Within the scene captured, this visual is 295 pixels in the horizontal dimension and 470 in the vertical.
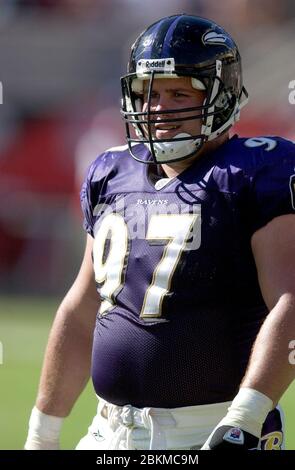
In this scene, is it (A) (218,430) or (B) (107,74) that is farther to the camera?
(B) (107,74)

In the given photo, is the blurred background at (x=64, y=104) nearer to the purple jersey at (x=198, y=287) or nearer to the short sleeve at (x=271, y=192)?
the purple jersey at (x=198, y=287)

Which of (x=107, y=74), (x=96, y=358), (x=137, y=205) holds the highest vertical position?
(x=137, y=205)

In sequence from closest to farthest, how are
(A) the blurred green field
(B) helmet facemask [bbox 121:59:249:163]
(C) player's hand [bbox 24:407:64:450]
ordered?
1. (B) helmet facemask [bbox 121:59:249:163]
2. (C) player's hand [bbox 24:407:64:450]
3. (A) the blurred green field

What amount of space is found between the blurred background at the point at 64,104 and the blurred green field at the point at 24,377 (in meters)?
0.05

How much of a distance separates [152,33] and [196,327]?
868mm

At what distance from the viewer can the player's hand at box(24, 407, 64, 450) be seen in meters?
2.94

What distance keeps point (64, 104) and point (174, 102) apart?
809 cm

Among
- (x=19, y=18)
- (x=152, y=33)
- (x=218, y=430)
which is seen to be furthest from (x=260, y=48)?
(x=218, y=430)

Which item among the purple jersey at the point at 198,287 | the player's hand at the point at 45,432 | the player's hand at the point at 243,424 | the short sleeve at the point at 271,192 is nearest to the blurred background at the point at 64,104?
the player's hand at the point at 45,432

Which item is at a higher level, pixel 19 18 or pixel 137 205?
pixel 137 205

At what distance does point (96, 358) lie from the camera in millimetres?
2807

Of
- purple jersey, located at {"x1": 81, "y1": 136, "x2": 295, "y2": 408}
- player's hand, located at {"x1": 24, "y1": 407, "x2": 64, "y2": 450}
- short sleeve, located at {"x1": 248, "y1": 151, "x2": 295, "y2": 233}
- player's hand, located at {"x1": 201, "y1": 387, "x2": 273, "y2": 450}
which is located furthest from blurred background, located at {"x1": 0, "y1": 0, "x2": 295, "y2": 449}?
player's hand, located at {"x1": 201, "y1": 387, "x2": 273, "y2": 450}

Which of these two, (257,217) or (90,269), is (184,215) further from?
(90,269)

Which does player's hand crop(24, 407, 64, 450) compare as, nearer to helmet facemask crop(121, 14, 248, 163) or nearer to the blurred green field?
helmet facemask crop(121, 14, 248, 163)
